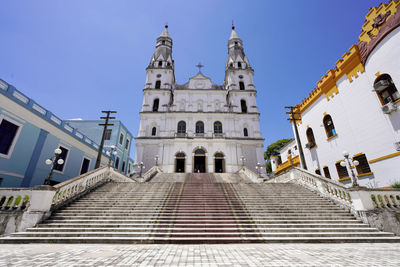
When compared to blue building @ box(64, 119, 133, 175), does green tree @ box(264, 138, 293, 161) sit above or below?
above

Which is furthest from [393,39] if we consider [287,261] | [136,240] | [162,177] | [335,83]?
[162,177]

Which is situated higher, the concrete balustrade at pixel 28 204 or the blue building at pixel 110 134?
the blue building at pixel 110 134

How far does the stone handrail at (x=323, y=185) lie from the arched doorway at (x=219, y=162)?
12.0 meters

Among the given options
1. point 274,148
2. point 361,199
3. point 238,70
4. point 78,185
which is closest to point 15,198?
point 78,185

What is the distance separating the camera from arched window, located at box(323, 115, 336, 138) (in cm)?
1265

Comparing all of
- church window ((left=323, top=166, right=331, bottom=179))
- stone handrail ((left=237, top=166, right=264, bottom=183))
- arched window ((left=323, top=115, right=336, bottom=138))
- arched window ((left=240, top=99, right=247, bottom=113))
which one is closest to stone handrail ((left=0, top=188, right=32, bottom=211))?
stone handrail ((left=237, top=166, right=264, bottom=183))

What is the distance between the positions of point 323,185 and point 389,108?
5.13 meters

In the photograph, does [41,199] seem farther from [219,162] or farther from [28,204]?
[219,162]

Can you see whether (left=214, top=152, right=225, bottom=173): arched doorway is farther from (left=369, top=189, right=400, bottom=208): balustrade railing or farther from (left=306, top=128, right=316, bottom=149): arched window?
(left=369, top=189, right=400, bottom=208): balustrade railing

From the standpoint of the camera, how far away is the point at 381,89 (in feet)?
29.8

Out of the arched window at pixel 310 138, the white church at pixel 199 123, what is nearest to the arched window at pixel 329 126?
the arched window at pixel 310 138

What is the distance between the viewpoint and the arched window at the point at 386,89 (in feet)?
28.7

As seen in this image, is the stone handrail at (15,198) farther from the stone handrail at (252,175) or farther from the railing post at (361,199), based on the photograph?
the stone handrail at (252,175)

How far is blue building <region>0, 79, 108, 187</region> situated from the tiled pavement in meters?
8.61
